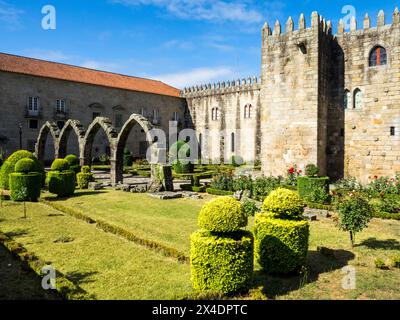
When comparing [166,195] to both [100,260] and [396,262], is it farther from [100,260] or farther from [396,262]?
[396,262]

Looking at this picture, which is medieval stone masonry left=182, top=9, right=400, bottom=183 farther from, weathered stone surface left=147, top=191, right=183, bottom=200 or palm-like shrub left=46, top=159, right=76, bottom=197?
palm-like shrub left=46, top=159, right=76, bottom=197

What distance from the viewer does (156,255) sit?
7516 mm

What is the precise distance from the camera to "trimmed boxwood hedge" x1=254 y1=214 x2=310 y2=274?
6238 millimetres

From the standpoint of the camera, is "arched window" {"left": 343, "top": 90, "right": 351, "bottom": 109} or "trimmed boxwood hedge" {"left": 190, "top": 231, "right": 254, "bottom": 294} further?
"arched window" {"left": 343, "top": 90, "right": 351, "bottom": 109}

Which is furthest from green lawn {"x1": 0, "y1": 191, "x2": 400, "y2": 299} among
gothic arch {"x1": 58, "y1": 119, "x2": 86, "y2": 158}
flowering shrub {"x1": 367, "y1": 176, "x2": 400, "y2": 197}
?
gothic arch {"x1": 58, "y1": 119, "x2": 86, "y2": 158}

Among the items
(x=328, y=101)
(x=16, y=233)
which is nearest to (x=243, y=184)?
(x=328, y=101)

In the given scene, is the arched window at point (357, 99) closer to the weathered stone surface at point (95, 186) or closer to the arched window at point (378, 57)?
the arched window at point (378, 57)

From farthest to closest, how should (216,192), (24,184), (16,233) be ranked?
(216,192) < (24,184) < (16,233)

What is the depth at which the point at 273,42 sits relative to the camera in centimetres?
1961

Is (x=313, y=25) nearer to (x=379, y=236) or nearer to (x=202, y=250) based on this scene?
(x=379, y=236)

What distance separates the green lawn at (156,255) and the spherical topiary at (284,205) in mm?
1168

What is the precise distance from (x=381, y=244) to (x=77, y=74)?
1317 inches

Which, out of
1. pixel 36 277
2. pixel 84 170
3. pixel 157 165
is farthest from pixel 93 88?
pixel 36 277

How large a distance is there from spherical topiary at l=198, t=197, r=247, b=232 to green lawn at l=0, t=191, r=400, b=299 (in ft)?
3.69
